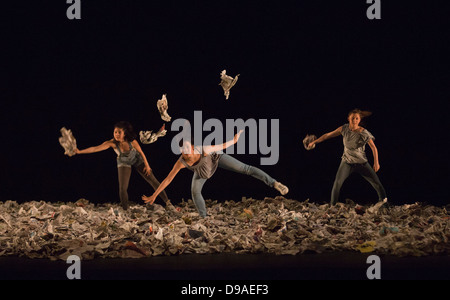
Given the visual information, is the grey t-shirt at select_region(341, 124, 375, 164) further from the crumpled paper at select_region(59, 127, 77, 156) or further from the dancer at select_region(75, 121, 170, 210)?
the crumpled paper at select_region(59, 127, 77, 156)

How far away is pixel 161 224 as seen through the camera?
891 cm

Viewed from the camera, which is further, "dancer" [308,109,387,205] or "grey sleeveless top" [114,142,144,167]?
"grey sleeveless top" [114,142,144,167]

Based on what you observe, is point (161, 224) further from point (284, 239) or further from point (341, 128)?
point (341, 128)

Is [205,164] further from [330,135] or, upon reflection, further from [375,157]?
[375,157]

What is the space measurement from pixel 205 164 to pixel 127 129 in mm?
1486

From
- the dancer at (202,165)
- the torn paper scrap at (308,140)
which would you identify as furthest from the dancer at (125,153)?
the torn paper scrap at (308,140)

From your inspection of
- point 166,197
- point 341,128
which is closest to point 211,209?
point 166,197

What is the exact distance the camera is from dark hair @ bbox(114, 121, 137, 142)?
10195 mm

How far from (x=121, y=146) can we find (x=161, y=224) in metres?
1.87

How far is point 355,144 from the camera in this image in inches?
404

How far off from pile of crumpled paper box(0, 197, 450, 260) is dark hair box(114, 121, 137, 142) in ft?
3.59

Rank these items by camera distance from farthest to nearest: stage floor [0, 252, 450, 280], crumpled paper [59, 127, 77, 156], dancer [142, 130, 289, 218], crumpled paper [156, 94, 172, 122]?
crumpled paper [156, 94, 172, 122], crumpled paper [59, 127, 77, 156], dancer [142, 130, 289, 218], stage floor [0, 252, 450, 280]

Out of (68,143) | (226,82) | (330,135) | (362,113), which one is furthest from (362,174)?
(68,143)

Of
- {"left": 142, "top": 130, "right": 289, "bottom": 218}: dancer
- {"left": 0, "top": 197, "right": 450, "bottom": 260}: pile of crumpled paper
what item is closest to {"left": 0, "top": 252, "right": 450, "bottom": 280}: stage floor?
{"left": 0, "top": 197, "right": 450, "bottom": 260}: pile of crumpled paper
